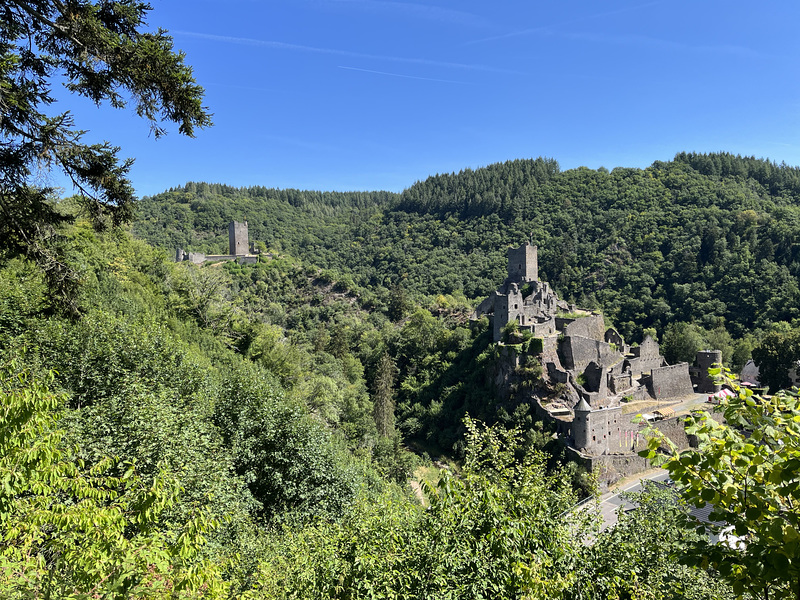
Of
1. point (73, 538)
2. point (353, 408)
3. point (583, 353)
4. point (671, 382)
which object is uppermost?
point (73, 538)

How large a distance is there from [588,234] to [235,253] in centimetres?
6928

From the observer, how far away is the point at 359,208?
14688 centimetres

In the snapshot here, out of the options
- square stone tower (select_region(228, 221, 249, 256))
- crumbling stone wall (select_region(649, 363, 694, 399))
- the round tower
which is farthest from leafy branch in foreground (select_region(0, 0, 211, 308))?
square stone tower (select_region(228, 221, 249, 256))

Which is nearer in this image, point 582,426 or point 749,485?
point 749,485

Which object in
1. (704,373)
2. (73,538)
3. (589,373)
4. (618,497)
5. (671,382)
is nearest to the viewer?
(73,538)

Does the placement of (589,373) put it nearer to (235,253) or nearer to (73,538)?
(73,538)

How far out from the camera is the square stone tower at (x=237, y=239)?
83750mm

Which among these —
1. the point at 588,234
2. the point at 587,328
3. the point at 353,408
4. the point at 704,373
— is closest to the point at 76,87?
the point at 353,408

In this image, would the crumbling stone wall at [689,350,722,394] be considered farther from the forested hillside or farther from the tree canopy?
the tree canopy

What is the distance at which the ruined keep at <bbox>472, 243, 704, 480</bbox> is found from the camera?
3166cm

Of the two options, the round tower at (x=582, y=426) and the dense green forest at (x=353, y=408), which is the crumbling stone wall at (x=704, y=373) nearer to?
the dense green forest at (x=353, y=408)

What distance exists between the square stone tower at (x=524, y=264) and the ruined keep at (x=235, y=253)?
52.5 meters

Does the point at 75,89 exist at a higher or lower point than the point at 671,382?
higher

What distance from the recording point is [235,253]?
84562 millimetres
